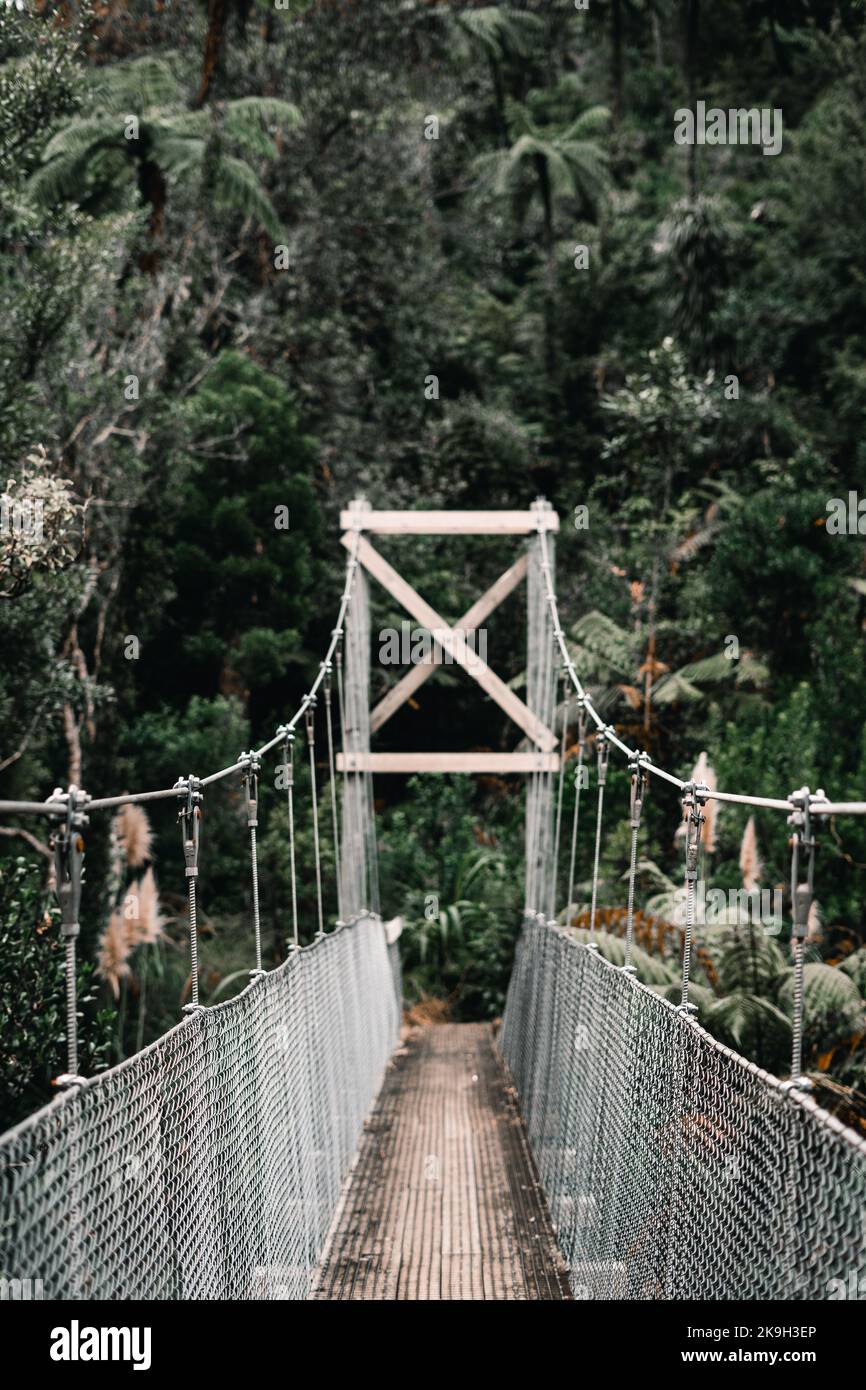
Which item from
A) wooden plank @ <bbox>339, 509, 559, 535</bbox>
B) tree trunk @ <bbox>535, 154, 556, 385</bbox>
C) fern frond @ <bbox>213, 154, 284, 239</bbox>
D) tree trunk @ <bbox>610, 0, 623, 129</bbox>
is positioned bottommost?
wooden plank @ <bbox>339, 509, 559, 535</bbox>

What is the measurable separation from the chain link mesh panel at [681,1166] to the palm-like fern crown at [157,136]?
24.5 ft

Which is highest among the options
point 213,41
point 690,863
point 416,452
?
point 213,41

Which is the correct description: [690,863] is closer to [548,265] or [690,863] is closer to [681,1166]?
[681,1166]

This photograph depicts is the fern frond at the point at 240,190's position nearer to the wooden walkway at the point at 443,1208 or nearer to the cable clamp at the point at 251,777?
the wooden walkway at the point at 443,1208

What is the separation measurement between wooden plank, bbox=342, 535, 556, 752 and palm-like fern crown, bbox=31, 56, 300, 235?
361 cm

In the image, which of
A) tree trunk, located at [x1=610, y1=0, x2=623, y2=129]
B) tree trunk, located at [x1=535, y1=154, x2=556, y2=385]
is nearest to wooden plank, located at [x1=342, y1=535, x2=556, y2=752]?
tree trunk, located at [x1=535, y1=154, x2=556, y2=385]

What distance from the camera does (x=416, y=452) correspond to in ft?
46.6

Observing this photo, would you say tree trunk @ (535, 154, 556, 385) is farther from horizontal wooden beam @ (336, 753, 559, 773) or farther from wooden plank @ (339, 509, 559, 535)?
horizontal wooden beam @ (336, 753, 559, 773)

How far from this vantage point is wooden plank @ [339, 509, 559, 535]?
7859mm

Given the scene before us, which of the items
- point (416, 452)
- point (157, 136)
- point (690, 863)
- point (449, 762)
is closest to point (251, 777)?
point (690, 863)

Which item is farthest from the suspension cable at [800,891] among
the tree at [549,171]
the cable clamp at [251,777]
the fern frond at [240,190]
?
the tree at [549,171]

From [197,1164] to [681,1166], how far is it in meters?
0.84

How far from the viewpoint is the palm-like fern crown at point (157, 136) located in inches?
361

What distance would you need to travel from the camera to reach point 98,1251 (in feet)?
5.52
